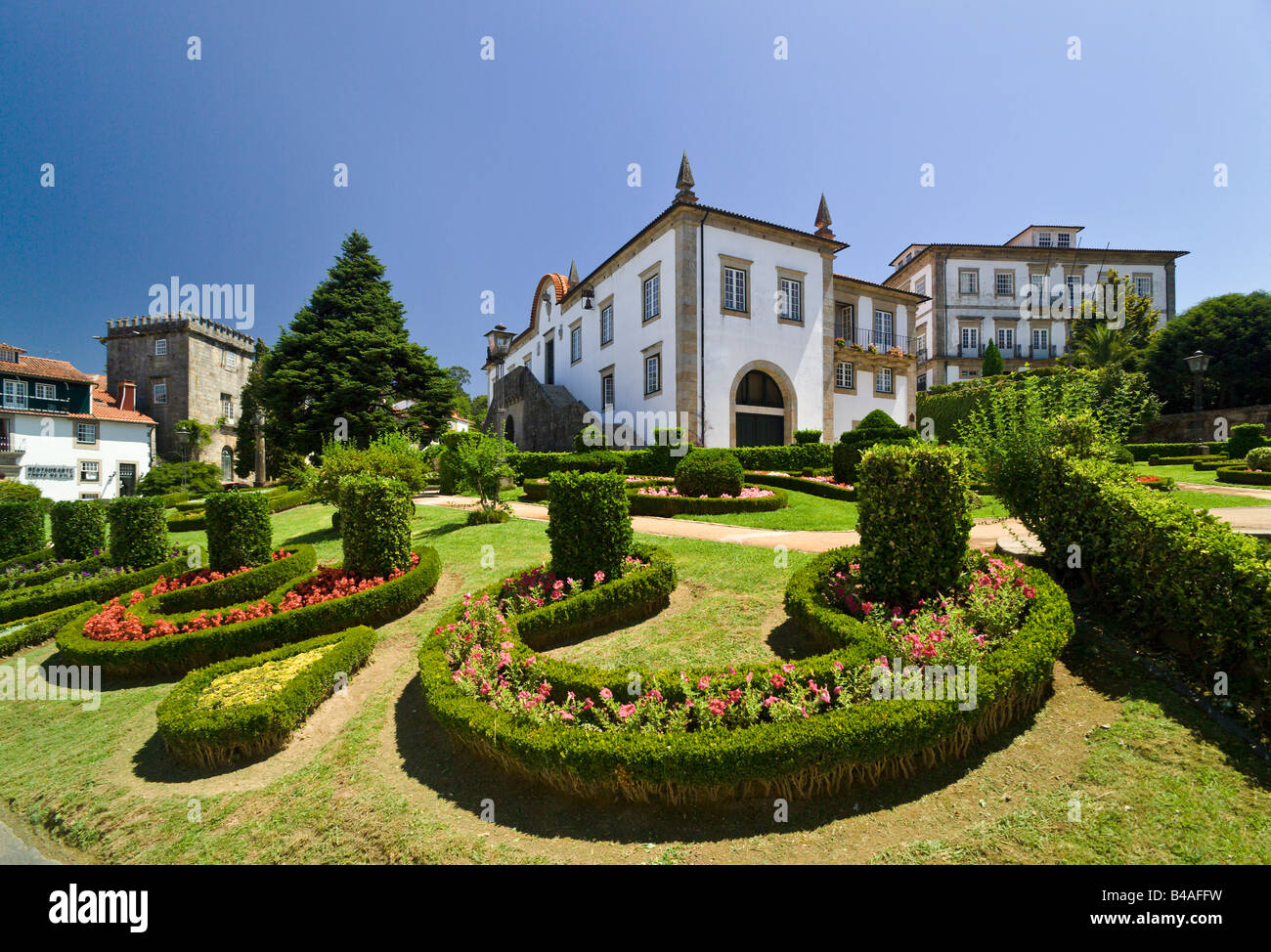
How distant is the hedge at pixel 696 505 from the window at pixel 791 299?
46.1 feet

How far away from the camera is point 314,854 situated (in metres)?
3.46

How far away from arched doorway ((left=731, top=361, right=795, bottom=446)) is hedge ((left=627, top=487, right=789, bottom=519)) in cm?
1046

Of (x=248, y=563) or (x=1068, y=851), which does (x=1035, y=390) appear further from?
(x=248, y=563)

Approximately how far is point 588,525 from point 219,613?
5.12 metres

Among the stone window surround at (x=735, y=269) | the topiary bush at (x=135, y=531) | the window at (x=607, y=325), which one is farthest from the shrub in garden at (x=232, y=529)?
the window at (x=607, y=325)

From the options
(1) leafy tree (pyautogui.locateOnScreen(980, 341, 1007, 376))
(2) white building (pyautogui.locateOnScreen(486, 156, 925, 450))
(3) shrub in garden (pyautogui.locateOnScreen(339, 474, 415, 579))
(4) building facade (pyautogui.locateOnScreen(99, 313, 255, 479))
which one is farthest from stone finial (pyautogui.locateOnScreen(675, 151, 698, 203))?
(4) building facade (pyautogui.locateOnScreen(99, 313, 255, 479))

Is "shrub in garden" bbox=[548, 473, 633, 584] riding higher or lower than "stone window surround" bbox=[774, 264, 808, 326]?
lower

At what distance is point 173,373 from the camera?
37.3 m

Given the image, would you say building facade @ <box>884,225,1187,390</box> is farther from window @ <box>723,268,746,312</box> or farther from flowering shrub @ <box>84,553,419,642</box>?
flowering shrub @ <box>84,553,419,642</box>

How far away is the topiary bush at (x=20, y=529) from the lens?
40.1 feet

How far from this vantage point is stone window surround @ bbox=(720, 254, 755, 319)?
23333mm

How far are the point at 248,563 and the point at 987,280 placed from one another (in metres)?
50.1

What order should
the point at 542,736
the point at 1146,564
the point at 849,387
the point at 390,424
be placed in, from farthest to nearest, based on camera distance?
the point at 849,387
the point at 390,424
the point at 1146,564
the point at 542,736

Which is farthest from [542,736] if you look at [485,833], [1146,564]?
[1146,564]
